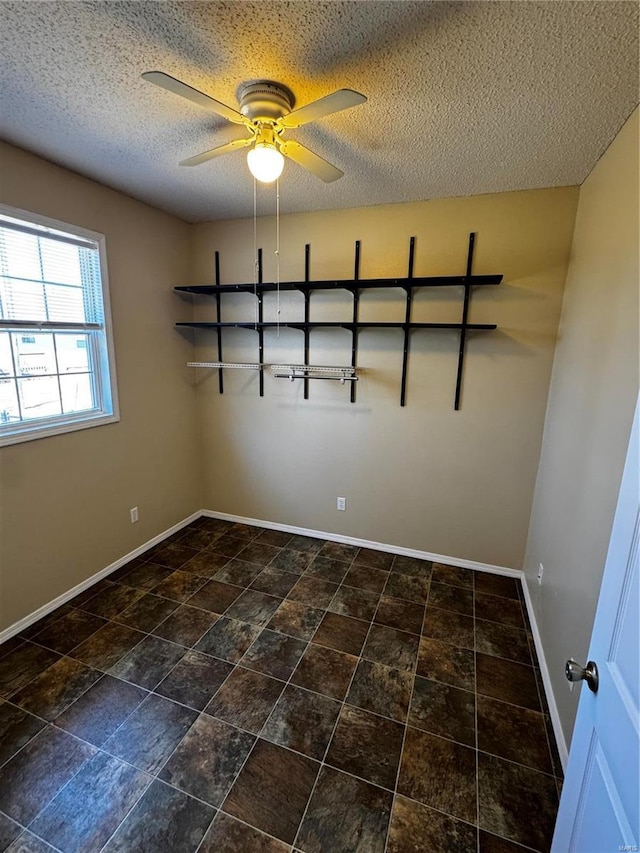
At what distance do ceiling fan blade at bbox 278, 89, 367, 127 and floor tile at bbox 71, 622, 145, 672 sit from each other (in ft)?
8.88

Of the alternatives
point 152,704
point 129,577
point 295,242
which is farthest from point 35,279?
point 152,704

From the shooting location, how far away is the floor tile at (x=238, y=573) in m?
2.75

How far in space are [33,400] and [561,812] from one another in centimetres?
301

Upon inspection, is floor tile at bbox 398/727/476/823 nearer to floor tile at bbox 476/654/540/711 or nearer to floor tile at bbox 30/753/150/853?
floor tile at bbox 476/654/540/711

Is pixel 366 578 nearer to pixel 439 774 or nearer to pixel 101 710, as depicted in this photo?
pixel 439 774

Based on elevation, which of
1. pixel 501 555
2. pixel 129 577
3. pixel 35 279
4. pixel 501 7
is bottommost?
pixel 129 577

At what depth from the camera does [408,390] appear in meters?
2.89

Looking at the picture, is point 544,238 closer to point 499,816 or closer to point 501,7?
point 501,7

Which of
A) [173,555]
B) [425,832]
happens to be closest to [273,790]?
[425,832]

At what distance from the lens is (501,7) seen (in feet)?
3.66

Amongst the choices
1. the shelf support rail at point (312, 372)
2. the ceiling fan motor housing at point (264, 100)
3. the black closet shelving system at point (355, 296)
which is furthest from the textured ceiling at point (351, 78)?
the shelf support rail at point (312, 372)

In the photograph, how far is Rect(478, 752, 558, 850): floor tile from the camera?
1.33 metres

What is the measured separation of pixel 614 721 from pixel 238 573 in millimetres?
2433

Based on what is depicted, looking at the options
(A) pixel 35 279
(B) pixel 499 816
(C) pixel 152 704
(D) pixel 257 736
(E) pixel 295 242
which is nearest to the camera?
(B) pixel 499 816
